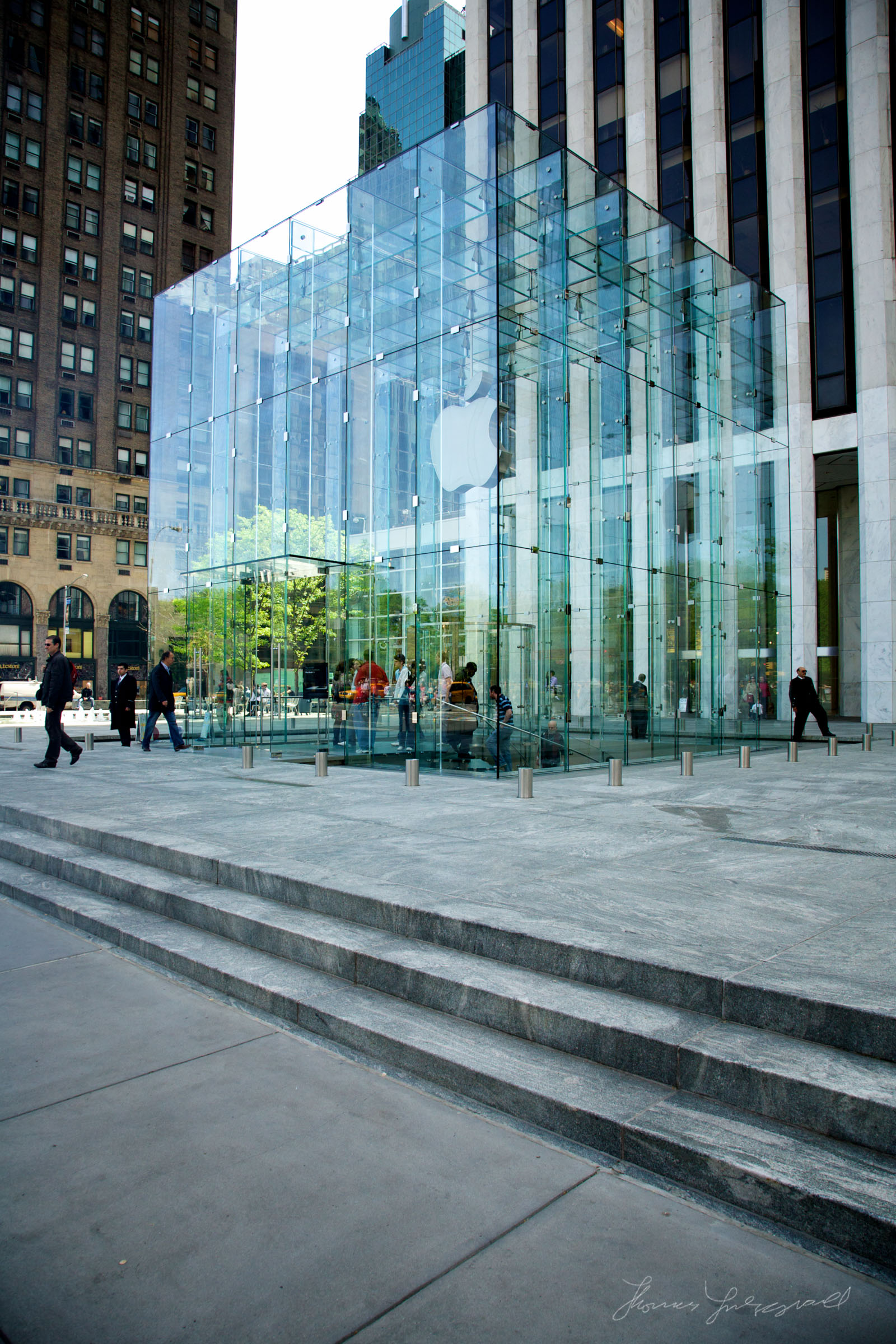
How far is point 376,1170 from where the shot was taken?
10.7 feet

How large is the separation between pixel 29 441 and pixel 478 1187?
A: 214 feet

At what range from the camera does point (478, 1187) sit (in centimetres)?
317

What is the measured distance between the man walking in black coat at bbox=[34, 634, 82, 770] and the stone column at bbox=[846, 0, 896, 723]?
24803 millimetres

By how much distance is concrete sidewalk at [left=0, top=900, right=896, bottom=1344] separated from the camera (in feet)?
8.20

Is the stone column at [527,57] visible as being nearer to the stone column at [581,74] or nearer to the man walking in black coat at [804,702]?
the stone column at [581,74]

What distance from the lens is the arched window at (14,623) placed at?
56.4 metres

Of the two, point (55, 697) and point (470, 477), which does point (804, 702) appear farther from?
point (55, 697)

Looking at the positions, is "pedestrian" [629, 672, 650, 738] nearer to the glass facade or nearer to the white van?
the white van

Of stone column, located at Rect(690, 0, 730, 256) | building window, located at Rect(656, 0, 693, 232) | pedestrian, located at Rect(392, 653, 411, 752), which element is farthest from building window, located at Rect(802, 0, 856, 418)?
pedestrian, located at Rect(392, 653, 411, 752)

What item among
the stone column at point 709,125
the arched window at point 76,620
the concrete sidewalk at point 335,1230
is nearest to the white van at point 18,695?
the arched window at point 76,620

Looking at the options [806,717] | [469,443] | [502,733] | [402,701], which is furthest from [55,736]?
[806,717]

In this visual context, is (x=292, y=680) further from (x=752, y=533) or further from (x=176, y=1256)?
(x=176, y=1256)

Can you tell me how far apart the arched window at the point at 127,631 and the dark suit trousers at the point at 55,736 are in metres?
48.7

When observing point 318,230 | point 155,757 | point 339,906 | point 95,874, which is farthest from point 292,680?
point 339,906
